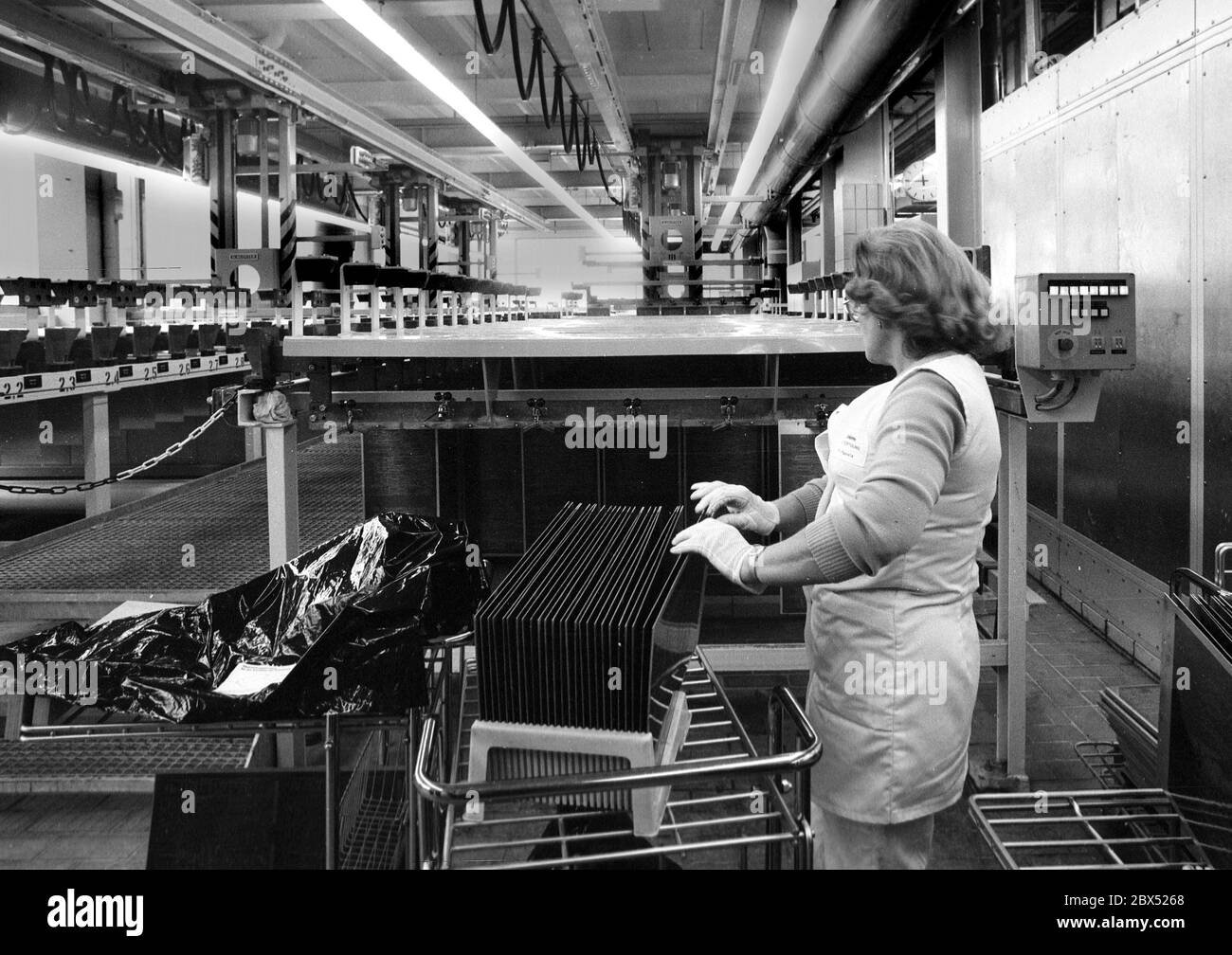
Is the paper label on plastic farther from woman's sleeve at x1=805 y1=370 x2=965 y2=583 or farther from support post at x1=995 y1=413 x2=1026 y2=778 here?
support post at x1=995 y1=413 x2=1026 y2=778

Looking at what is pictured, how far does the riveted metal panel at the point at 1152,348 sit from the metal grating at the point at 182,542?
3111mm

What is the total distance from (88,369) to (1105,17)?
5.08 m

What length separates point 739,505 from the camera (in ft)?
5.82

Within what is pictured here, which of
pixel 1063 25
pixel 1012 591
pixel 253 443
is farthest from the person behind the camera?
pixel 253 443

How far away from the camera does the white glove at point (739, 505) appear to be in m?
1.68

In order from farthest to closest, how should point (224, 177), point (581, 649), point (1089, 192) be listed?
1. point (224, 177)
2. point (1089, 192)
3. point (581, 649)

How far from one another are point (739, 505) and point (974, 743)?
219 centimetres

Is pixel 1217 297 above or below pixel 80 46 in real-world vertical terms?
below

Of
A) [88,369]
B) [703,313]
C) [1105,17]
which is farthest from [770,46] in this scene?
[88,369]

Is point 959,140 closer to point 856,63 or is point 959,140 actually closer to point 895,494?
point 856,63

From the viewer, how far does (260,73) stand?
18.7 ft

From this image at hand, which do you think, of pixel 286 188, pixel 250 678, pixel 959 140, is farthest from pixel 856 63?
pixel 286 188

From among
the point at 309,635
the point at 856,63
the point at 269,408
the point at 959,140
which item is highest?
the point at 856,63

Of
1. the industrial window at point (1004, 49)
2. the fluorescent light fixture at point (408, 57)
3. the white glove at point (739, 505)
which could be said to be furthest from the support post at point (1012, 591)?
the industrial window at point (1004, 49)
